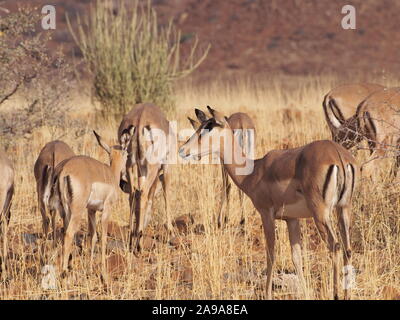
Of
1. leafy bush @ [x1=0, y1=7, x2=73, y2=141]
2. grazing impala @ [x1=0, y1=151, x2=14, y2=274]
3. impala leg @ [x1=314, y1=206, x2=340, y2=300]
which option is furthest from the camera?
leafy bush @ [x1=0, y1=7, x2=73, y2=141]

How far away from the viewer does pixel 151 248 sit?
762 centimetres

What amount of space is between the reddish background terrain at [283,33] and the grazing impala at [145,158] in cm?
2466

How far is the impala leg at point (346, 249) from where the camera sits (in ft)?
18.4

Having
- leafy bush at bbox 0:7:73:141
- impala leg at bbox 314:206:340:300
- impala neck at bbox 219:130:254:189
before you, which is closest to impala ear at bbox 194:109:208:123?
impala neck at bbox 219:130:254:189

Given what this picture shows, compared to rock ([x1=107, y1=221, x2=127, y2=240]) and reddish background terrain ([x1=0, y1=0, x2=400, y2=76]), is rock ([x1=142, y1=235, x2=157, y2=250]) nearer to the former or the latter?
rock ([x1=107, y1=221, x2=127, y2=240])

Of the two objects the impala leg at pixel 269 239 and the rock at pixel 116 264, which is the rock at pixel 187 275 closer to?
the rock at pixel 116 264

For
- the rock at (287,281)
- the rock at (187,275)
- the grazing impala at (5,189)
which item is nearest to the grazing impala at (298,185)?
the rock at (287,281)

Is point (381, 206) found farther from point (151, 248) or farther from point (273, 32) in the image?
point (273, 32)

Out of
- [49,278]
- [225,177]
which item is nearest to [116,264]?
[49,278]

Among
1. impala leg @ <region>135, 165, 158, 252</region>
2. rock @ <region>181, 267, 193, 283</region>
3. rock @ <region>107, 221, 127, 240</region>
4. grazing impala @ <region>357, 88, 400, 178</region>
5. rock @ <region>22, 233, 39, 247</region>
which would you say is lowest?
rock @ <region>181, 267, 193, 283</region>

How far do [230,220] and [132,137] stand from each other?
56.2 inches

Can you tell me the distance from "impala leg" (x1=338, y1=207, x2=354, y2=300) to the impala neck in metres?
1.02

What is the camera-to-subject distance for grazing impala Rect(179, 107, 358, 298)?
561cm
